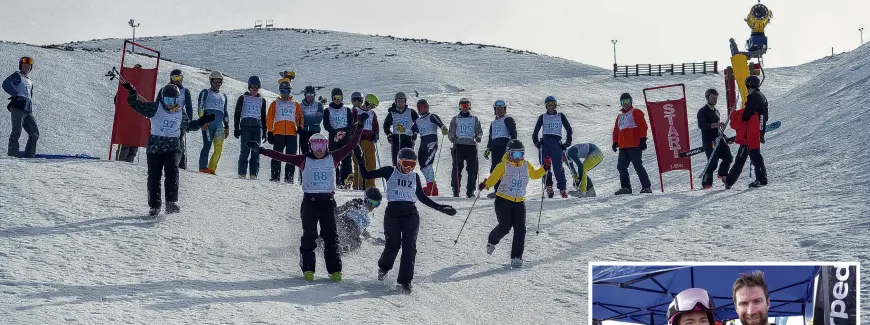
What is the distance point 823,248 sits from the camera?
924cm

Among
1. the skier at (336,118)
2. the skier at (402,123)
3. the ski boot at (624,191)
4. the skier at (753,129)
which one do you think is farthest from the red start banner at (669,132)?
the skier at (336,118)

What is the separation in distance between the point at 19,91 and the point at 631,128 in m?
8.74

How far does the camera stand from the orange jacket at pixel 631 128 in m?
14.3

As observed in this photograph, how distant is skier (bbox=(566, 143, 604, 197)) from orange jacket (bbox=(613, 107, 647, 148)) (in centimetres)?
142

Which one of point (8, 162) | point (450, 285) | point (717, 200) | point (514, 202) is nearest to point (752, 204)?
point (717, 200)

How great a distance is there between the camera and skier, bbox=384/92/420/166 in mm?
14961

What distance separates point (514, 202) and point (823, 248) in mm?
3074

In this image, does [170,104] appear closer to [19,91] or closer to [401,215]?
[401,215]

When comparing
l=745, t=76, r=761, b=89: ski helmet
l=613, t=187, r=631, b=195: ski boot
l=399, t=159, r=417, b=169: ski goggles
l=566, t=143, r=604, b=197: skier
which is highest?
l=745, t=76, r=761, b=89: ski helmet

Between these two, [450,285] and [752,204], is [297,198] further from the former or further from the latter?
[752,204]

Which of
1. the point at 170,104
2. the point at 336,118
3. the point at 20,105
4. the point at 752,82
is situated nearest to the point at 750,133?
the point at 752,82

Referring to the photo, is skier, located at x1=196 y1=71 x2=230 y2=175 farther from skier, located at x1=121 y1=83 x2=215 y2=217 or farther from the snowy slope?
skier, located at x1=121 y1=83 x2=215 y2=217

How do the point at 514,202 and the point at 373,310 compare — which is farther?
the point at 514,202

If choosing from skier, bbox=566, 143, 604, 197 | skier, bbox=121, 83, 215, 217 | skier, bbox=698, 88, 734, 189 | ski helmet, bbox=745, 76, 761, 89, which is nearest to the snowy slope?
skier, bbox=121, 83, 215, 217
